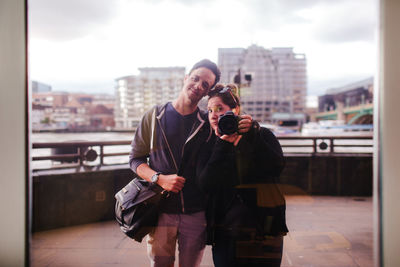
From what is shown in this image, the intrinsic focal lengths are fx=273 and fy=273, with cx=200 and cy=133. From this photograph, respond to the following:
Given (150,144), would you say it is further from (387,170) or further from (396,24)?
(396,24)

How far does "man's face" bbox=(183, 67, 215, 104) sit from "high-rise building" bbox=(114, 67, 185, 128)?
112 mm

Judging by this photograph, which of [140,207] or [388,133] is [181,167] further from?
[388,133]

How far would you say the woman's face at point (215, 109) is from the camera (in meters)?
1.84

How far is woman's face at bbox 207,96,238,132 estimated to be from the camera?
1.84 metres

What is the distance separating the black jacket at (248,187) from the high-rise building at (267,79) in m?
0.32

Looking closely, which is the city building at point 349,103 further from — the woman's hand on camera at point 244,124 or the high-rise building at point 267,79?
the woman's hand on camera at point 244,124

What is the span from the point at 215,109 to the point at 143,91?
658 mm

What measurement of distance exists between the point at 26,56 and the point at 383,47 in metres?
2.76

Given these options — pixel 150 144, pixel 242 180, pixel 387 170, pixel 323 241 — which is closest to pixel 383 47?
pixel 387 170

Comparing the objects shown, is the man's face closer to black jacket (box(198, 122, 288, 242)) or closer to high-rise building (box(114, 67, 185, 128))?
high-rise building (box(114, 67, 185, 128))

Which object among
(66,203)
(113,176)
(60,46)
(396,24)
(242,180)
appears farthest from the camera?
(66,203)

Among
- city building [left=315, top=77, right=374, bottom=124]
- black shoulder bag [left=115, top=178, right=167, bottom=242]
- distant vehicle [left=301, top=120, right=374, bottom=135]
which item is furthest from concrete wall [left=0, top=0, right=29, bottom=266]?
city building [left=315, top=77, right=374, bottom=124]

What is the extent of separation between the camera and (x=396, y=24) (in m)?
2.00

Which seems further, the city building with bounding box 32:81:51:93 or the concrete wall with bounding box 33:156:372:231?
the concrete wall with bounding box 33:156:372:231
